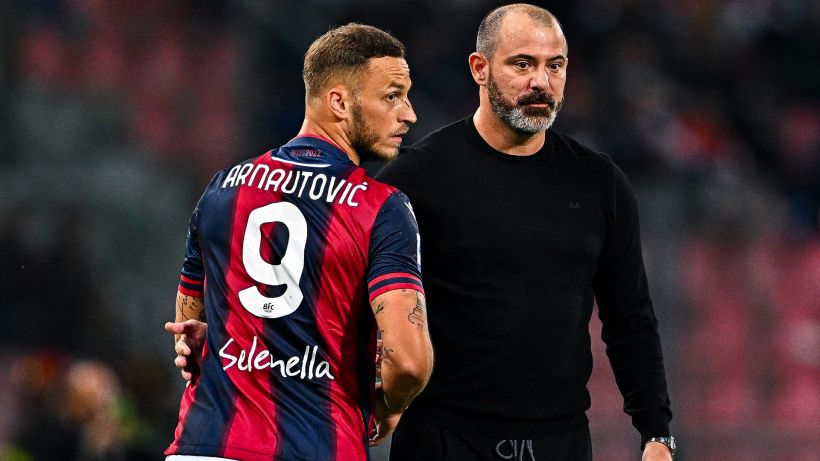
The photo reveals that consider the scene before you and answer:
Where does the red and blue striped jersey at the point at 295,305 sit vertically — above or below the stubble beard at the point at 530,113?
below

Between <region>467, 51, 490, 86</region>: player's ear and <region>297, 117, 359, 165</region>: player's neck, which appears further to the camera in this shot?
<region>467, 51, 490, 86</region>: player's ear

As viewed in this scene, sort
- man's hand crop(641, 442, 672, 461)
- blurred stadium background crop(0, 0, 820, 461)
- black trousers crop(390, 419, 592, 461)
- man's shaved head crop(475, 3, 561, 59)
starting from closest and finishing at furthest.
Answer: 1. black trousers crop(390, 419, 592, 461)
2. man's shaved head crop(475, 3, 561, 59)
3. man's hand crop(641, 442, 672, 461)
4. blurred stadium background crop(0, 0, 820, 461)

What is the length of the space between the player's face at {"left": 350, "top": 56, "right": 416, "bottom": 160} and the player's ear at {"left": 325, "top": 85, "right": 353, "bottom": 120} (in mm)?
17

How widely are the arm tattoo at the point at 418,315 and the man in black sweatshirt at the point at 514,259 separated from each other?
0.62m

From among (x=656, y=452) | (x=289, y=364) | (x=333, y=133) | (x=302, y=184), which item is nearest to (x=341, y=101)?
(x=333, y=133)

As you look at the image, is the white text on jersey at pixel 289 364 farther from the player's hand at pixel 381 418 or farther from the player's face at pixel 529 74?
the player's face at pixel 529 74

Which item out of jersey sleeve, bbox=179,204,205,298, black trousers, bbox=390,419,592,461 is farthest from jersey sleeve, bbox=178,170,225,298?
black trousers, bbox=390,419,592,461

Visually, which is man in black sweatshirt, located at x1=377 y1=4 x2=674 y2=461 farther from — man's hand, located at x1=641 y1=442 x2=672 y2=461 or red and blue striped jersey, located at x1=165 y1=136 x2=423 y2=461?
red and blue striped jersey, located at x1=165 y1=136 x2=423 y2=461

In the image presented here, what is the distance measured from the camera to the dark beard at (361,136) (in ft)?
11.0

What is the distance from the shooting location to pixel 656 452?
4.00 metres

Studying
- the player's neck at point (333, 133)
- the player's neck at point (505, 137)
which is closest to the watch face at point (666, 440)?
the player's neck at point (505, 137)

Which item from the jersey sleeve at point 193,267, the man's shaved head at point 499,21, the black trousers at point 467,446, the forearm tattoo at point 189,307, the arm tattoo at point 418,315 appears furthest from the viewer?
the man's shaved head at point 499,21

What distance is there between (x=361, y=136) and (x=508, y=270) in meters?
0.70

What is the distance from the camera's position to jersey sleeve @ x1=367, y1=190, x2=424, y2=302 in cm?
312
